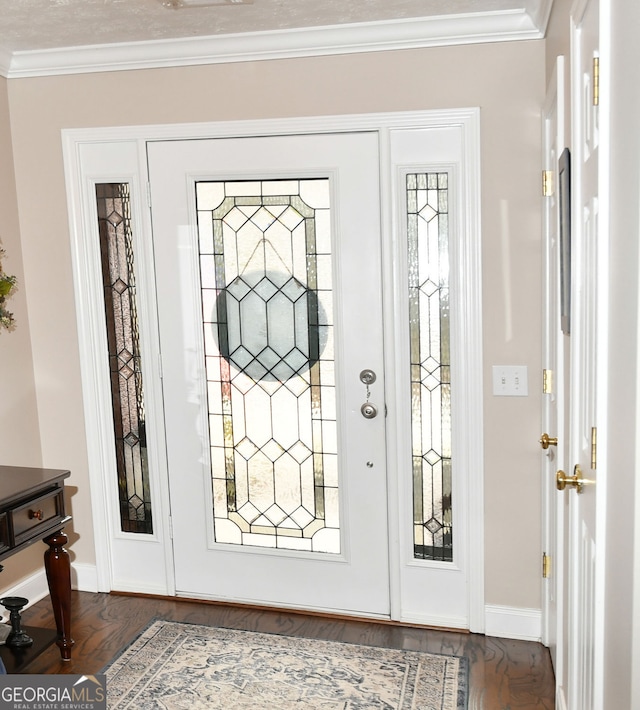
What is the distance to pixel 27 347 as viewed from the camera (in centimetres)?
352

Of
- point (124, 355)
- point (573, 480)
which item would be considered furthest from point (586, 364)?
point (124, 355)

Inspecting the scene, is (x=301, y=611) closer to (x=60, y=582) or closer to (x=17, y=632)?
(x=60, y=582)

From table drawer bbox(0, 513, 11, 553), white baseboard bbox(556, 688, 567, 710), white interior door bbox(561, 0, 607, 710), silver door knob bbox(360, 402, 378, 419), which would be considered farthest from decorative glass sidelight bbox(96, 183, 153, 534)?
white interior door bbox(561, 0, 607, 710)

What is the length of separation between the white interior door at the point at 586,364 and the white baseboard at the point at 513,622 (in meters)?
0.94

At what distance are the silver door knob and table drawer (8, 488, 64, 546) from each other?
1.25 metres

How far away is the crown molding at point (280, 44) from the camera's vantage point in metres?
2.87

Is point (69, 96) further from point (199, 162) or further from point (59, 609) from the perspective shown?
point (59, 609)

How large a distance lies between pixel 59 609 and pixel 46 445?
2.99 ft

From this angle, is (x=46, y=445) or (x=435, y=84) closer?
(x=435, y=84)

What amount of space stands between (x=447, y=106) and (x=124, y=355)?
1786 mm

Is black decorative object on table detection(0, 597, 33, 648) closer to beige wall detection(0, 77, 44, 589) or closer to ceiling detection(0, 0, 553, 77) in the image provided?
beige wall detection(0, 77, 44, 589)

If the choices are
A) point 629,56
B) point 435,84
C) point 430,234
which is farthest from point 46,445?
point 629,56
